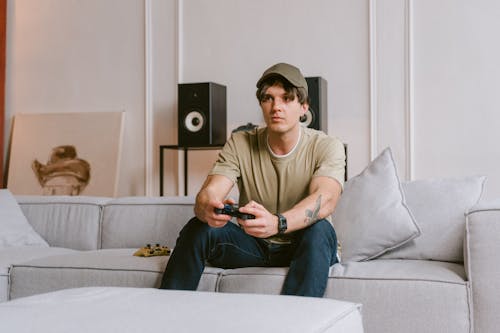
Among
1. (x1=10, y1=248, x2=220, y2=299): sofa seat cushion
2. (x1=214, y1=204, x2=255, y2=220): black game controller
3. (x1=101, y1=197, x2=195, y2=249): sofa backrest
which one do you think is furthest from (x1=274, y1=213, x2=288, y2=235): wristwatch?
(x1=101, y1=197, x2=195, y2=249): sofa backrest

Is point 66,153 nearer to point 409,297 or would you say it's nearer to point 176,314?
point 409,297

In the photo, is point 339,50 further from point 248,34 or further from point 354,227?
point 354,227

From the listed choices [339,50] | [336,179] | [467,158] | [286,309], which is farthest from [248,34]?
[286,309]

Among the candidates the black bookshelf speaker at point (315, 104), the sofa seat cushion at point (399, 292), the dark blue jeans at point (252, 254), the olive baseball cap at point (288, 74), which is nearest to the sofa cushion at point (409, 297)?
the sofa seat cushion at point (399, 292)

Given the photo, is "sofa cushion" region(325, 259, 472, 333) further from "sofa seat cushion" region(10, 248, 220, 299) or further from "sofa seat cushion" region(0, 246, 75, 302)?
"sofa seat cushion" region(0, 246, 75, 302)

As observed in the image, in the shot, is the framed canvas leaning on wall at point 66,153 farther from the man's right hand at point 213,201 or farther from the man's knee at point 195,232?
the man's knee at point 195,232

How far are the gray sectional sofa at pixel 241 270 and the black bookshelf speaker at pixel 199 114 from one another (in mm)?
989

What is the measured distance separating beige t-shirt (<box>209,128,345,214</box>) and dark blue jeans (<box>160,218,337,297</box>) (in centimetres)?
17

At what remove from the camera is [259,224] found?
236 cm

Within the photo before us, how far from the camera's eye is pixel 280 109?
2.68 meters

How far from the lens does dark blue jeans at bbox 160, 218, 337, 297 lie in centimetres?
236

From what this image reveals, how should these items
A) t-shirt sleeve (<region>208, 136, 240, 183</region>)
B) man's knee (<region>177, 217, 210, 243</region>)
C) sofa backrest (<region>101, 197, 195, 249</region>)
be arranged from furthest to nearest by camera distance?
sofa backrest (<region>101, 197, 195, 249</region>) < t-shirt sleeve (<region>208, 136, 240, 183</region>) < man's knee (<region>177, 217, 210, 243</region>)

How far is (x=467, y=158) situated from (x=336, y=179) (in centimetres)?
181

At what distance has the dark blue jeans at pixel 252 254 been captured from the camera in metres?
2.36
